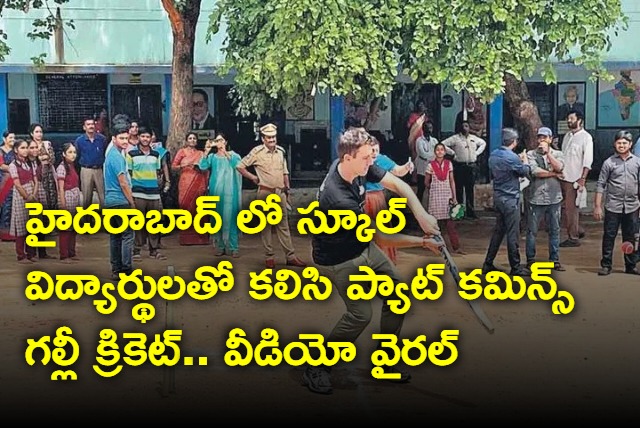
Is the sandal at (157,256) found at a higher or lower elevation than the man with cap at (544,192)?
lower

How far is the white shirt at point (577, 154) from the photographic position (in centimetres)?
1229

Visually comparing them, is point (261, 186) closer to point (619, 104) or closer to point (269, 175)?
point (269, 175)

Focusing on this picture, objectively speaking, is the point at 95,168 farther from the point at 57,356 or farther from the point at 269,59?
the point at 57,356

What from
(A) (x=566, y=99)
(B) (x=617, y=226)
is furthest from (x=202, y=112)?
(B) (x=617, y=226)

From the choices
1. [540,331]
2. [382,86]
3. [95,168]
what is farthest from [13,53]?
[540,331]

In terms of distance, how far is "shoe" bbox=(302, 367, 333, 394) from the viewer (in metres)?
6.33

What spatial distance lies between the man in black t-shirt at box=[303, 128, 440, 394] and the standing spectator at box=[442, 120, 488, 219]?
29.1 ft

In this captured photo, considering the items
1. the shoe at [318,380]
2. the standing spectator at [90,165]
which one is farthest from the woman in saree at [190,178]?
the shoe at [318,380]

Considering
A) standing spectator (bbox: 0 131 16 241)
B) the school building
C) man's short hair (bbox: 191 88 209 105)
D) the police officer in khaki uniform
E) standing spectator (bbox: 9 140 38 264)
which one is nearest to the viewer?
the police officer in khaki uniform

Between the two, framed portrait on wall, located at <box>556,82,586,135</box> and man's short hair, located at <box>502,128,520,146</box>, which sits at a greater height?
framed portrait on wall, located at <box>556,82,586,135</box>

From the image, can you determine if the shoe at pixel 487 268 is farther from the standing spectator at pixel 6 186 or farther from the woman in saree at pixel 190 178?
the standing spectator at pixel 6 186

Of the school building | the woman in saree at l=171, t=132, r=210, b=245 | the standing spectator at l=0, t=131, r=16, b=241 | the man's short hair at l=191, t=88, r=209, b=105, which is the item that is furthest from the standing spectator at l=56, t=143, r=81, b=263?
the man's short hair at l=191, t=88, r=209, b=105

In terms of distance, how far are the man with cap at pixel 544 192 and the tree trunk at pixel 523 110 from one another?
355cm

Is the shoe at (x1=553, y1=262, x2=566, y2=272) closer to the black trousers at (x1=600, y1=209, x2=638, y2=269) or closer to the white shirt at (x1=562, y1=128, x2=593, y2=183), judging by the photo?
the black trousers at (x1=600, y1=209, x2=638, y2=269)
